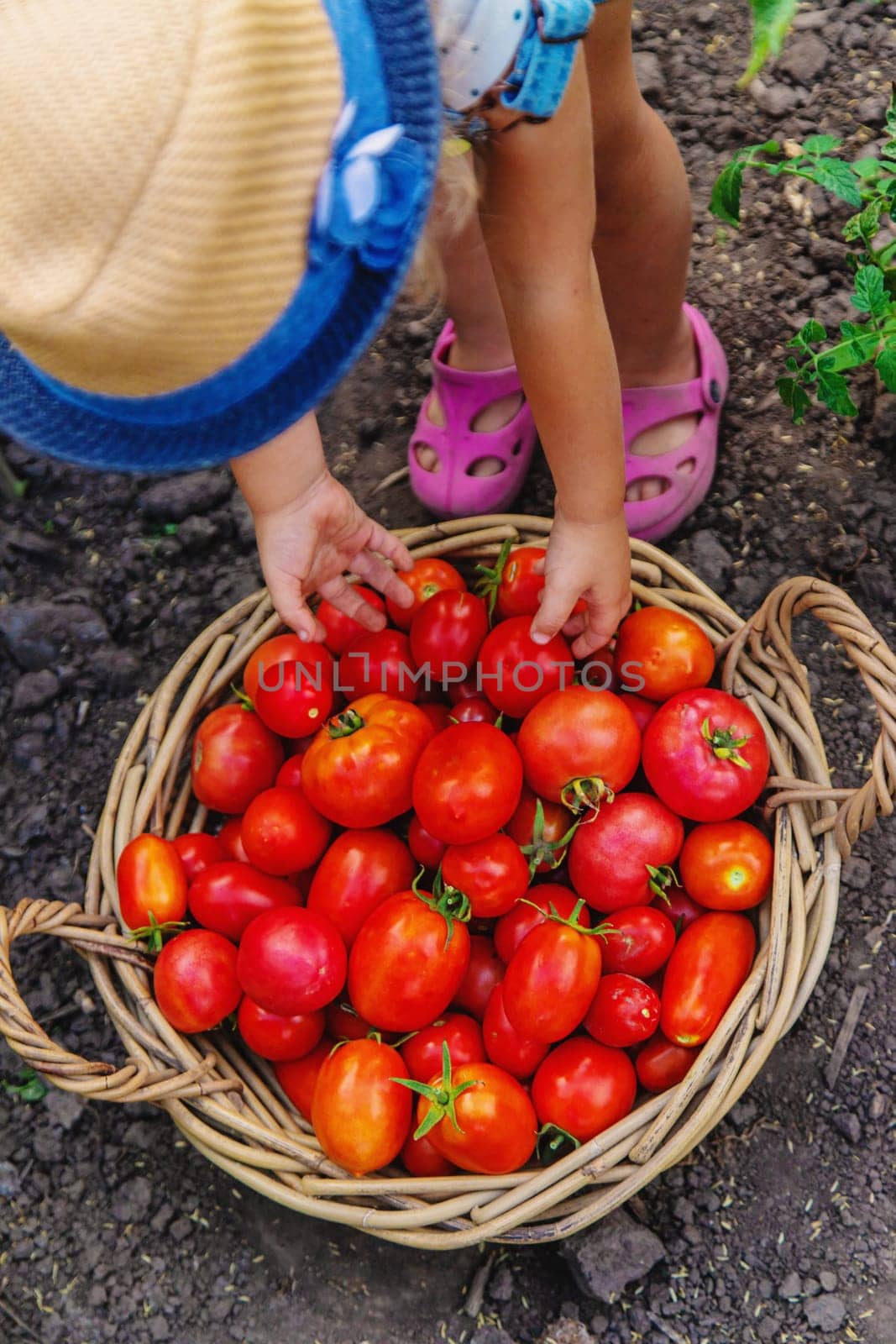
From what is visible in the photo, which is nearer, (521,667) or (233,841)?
(521,667)

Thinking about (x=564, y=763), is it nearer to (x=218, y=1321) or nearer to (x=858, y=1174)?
(x=858, y=1174)

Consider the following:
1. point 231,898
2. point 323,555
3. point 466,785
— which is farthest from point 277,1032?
point 323,555

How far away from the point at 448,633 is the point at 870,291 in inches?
29.3

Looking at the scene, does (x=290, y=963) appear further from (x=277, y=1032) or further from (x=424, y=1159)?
(x=424, y=1159)

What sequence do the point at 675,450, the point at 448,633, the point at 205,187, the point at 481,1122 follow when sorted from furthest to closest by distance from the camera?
the point at 675,450
the point at 448,633
the point at 481,1122
the point at 205,187

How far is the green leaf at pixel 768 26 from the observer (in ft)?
2.05

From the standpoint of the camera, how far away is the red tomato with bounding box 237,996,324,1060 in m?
1.37

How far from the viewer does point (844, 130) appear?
215 centimetres

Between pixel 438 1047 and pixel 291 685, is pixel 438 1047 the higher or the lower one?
the lower one

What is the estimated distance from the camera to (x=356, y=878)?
142cm

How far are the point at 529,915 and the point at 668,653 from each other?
388 millimetres

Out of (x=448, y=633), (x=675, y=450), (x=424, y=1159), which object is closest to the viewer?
(x=424, y=1159)

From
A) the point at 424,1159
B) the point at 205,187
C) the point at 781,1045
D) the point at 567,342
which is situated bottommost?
the point at 781,1045

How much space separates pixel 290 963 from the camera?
1.31m
